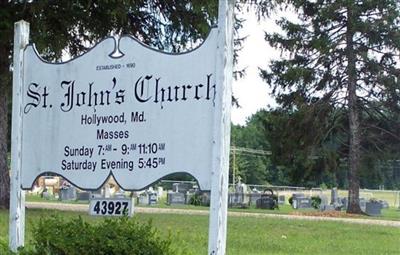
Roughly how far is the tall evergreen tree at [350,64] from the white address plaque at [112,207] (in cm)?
3102

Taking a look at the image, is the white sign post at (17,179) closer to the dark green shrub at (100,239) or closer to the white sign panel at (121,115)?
the white sign panel at (121,115)

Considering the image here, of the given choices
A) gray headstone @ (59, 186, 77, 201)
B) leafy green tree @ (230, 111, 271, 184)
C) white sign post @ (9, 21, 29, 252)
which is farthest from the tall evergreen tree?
leafy green tree @ (230, 111, 271, 184)

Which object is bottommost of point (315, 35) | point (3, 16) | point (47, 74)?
point (47, 74)

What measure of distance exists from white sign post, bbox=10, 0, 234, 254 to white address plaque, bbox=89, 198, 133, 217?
123 millimetres

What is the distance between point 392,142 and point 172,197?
45.3ft

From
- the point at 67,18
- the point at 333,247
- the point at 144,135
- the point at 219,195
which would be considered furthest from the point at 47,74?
the point at 67,18

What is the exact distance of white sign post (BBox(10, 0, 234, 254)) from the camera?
4.83 meters

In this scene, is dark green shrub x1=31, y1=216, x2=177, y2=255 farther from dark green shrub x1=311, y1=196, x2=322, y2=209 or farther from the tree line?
dark green shrub x1=311, y1=196, x2=322, y2=209

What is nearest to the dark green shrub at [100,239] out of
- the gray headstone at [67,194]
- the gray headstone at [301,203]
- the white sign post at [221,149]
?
the white sign post at [221,149]

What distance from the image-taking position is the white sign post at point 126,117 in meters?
4.83

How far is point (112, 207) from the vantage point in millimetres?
5266

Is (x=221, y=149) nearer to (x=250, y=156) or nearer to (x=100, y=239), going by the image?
(x=100, y=239)

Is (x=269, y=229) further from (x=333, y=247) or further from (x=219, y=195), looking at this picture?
(x=219, y=195)

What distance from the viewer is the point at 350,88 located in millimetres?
37094
